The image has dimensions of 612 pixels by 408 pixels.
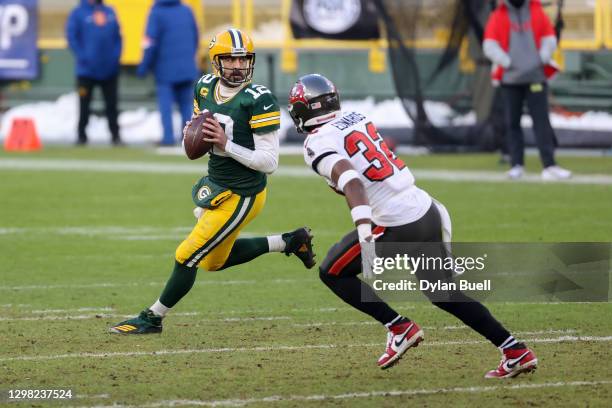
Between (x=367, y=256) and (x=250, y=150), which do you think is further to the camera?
(x=250, y=150)

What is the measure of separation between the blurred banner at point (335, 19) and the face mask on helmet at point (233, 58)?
12.7 meters

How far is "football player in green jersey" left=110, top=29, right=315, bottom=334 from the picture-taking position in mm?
7164

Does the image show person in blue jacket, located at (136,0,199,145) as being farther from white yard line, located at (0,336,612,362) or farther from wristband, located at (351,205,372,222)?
wristband, located at (351,205,372,222)

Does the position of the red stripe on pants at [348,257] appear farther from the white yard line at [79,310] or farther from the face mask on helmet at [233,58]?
the white yard line at [79,310]

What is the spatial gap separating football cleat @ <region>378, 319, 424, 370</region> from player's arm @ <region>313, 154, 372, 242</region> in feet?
1.78

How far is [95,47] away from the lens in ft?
64.7

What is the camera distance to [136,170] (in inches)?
649

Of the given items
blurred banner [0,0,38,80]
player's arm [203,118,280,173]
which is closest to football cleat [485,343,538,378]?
player's arm [203,118,280,173]

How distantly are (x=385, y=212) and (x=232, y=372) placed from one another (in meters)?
1.02

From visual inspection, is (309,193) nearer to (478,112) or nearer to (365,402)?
(478,112)

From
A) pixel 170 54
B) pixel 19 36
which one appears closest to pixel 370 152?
pixel 170 54

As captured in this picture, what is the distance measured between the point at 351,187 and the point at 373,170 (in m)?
0.23

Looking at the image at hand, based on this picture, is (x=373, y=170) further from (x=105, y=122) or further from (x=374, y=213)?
(x=105, y=122)

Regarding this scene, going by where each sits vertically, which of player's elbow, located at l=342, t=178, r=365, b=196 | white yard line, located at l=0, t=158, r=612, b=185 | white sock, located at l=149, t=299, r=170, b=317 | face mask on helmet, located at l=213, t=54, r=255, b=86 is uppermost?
face mask on helmet, located at l=213, t=54, r=255, b=86
